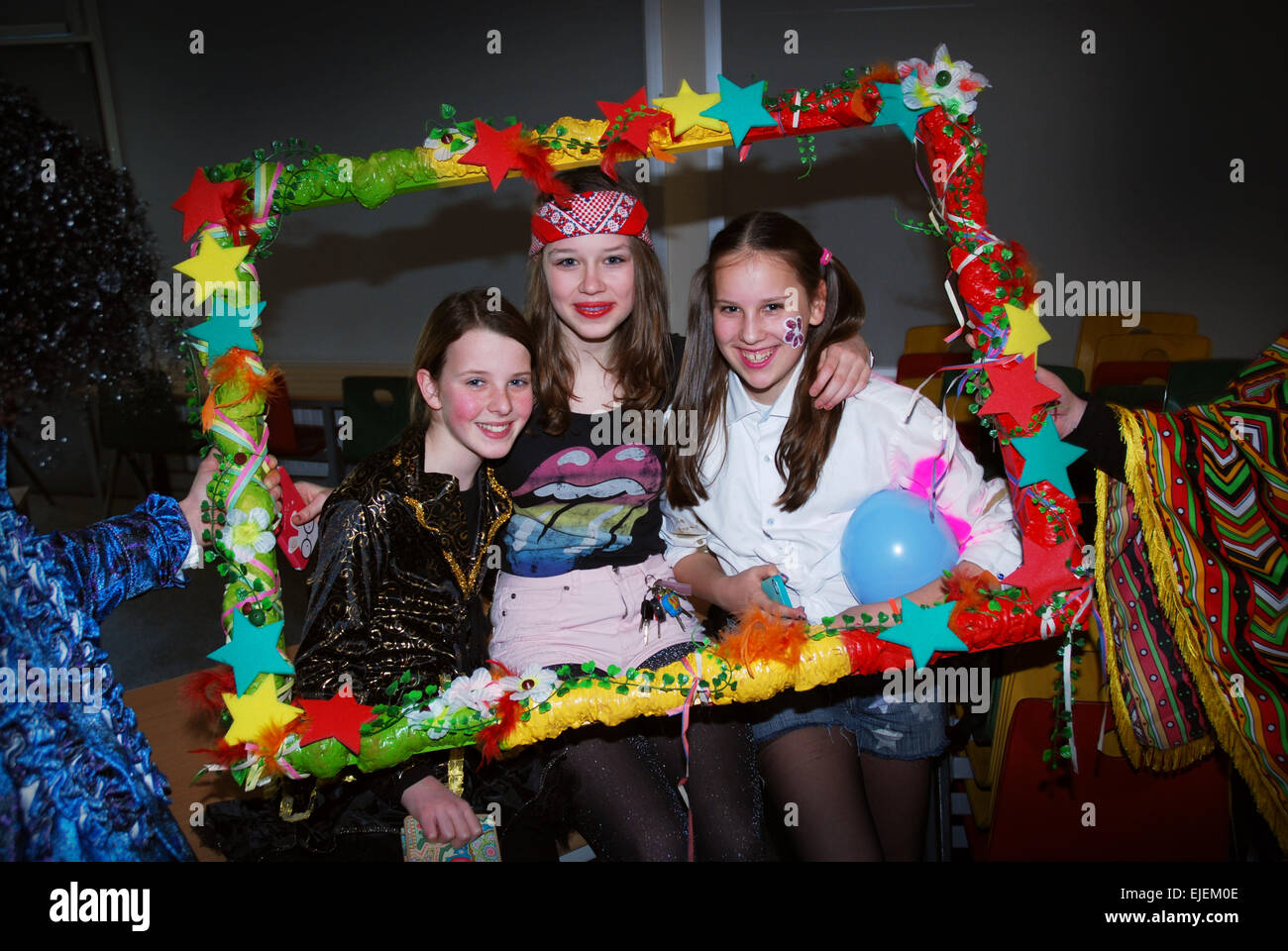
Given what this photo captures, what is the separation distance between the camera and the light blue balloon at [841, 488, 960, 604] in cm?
178

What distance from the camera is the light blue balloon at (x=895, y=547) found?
1781 mm

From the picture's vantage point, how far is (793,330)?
Result: 1932 mm

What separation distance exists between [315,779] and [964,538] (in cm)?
140

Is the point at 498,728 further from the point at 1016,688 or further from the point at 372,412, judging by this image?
the point at 372,412

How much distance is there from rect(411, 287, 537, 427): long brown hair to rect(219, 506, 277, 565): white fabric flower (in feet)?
1.45

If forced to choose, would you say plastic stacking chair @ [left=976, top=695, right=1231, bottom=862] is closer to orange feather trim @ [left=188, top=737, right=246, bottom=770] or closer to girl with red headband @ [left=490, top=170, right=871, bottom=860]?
girl with red headband @ [left=490, top=170, right=871, bottom=860]

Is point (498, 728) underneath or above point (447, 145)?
underneath

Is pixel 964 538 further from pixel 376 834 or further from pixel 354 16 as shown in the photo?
pixel 354 16

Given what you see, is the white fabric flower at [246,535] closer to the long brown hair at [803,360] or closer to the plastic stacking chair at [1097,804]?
the long brown hair at [803,360]

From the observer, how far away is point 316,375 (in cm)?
591

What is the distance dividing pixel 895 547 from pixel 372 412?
2989 mm

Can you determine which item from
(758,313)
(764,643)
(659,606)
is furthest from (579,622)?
(758,313)

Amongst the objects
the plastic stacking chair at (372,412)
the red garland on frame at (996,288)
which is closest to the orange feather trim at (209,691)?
the red garland on frame at (996,288)
